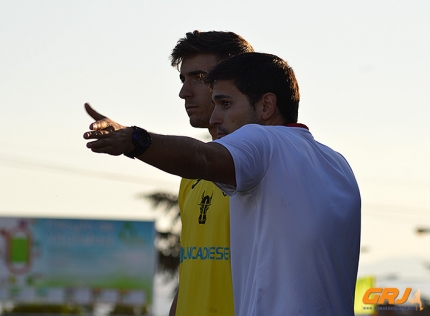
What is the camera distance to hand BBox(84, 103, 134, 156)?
2899 millimetres

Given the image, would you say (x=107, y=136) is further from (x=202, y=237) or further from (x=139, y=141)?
(x=202, y=237)

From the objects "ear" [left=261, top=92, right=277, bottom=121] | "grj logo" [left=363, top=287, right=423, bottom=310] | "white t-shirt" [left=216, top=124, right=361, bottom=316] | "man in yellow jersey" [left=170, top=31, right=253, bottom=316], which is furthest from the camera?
"grj logo" [left=363, top=287, right=423, bottom=310]

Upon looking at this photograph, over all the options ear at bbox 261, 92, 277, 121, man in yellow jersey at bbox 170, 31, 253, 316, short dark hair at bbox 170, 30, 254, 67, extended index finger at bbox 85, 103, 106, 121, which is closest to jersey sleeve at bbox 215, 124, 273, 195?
ear at bbox 261, 92, 277, 121

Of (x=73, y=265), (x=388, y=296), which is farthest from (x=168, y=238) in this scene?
Answer: (x=388, y=296)

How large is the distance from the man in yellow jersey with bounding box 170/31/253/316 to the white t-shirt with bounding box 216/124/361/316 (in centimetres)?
88

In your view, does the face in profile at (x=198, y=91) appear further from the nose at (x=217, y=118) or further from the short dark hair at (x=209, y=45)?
the nose at (x=217, y=118)

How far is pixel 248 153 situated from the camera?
3113 millimetres

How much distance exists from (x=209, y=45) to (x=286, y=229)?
199cm

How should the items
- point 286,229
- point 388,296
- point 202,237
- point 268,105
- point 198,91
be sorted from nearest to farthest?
1. point 286,229
2. point 268,105
3. point 202,237
4. point 198,91
5. point 388,296

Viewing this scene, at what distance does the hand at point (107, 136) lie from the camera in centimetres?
290

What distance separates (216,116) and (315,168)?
0.51m

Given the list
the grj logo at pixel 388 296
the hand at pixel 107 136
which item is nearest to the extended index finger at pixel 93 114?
the hand at pixel 107 136

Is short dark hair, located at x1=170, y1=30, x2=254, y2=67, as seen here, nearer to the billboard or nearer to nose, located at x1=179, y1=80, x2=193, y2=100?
nose, located at x1=179, y1=80, x2=193, y2=100

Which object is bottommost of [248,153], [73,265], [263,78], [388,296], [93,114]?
[73,265]
